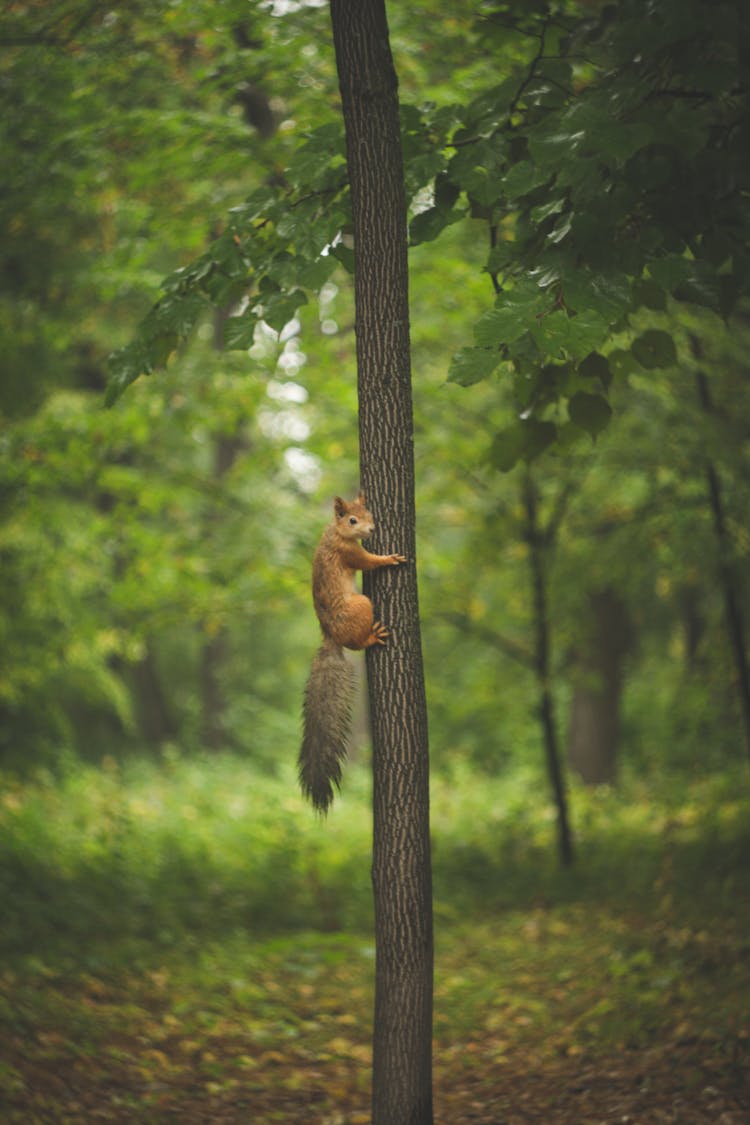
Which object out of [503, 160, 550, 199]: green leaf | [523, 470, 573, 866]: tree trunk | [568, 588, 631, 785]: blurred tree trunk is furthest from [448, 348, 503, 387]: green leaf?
[568, 588, 631, 785]: blurred tree trunk

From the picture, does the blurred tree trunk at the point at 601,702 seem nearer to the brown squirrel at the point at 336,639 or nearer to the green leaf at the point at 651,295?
the green leaf at the point at 651,295

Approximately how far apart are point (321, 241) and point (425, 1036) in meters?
2.96

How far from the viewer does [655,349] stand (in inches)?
135

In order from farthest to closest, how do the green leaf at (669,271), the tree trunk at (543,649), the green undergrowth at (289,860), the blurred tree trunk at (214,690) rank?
1. the blurred tree trunk at (214,690)
2. the tree trunk at (543,649)
3. the green undergrowth at (289,860)
4. the green leaf at (669,271)

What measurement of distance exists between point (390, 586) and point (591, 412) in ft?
3.57

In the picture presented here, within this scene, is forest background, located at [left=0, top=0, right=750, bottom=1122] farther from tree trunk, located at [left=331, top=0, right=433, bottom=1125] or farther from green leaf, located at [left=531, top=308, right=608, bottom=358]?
tree trunk, located at [left=331, top=0, right=433, bottom=1125]

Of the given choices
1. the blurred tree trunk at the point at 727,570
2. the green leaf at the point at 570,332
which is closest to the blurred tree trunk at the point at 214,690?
the blurred tree trunk at the point at 727,570

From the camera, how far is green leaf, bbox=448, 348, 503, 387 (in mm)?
2818

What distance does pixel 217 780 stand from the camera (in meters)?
12.2

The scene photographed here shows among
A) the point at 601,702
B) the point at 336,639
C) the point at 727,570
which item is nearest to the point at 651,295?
the point at 336,639

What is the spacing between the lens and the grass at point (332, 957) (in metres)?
4.18

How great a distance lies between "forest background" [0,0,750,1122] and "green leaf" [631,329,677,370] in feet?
0.04

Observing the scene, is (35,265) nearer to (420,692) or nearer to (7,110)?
(7,110)

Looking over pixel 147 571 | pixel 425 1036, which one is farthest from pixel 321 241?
pixel 147 571
